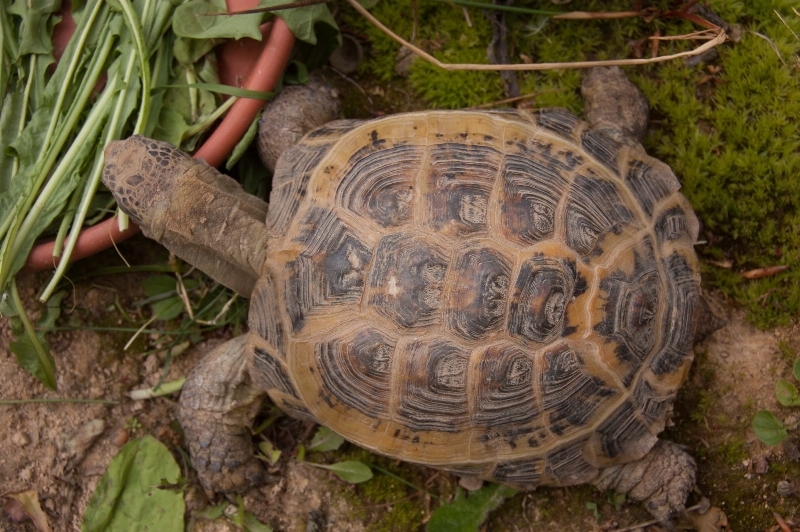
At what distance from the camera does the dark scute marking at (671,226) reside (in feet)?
9.02

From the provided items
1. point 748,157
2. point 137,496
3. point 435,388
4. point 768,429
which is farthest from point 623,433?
point 137,496

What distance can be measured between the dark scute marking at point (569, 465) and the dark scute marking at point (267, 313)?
3.95ft

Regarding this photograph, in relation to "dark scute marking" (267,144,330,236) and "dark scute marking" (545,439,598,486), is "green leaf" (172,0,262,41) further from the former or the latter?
"dark scute marking" (545,439,598,486)

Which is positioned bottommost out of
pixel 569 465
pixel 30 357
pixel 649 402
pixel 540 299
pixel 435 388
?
pixel 569 465

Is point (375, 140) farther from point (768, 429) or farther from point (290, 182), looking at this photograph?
point (768, 429)

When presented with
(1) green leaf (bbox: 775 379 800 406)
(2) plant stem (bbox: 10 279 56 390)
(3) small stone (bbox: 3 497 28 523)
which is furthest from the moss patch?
(3) small stone (bbox: 3 497 28 523)

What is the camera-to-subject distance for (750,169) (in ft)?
10.4

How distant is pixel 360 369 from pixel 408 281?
40 centimetres

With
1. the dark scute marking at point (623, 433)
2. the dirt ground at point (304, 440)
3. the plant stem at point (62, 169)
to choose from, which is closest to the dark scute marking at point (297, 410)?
the dirt ground at point (304, 440)

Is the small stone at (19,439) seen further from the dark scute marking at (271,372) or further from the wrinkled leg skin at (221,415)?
the dark scute marking at (271,372)

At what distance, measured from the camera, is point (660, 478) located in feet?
9.71

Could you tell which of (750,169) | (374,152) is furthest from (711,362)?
(374,152)

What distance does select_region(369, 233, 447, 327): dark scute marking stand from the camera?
7.86 feet

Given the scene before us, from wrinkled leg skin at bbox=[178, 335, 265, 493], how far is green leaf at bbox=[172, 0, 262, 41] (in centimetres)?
133
